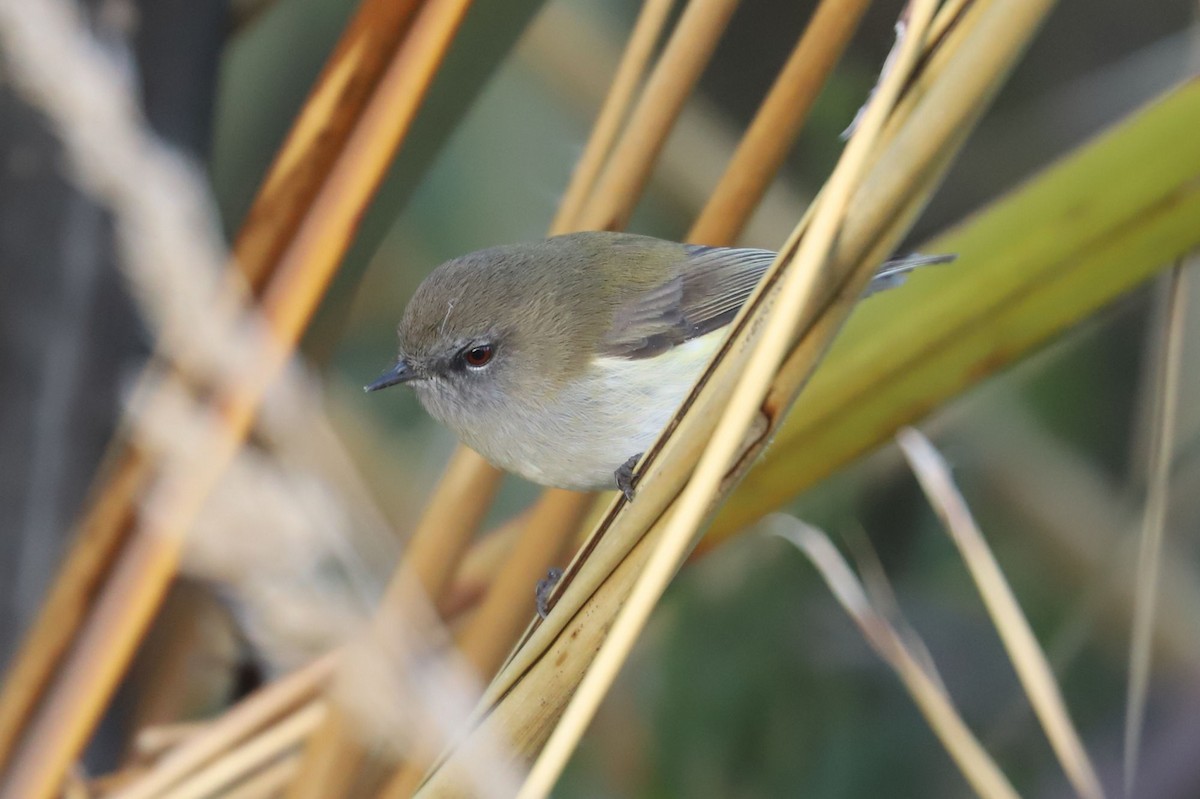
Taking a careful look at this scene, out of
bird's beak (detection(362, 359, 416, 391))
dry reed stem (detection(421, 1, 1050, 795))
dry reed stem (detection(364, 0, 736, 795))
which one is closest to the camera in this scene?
dry reed stem (detection(421, 1, 1050, 795))

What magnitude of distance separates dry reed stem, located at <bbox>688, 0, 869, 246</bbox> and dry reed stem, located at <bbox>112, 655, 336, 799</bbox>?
2.03 ft

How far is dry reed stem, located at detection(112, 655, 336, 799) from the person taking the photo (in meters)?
1.06

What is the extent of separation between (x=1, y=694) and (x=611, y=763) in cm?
90

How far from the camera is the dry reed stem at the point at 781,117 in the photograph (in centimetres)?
102

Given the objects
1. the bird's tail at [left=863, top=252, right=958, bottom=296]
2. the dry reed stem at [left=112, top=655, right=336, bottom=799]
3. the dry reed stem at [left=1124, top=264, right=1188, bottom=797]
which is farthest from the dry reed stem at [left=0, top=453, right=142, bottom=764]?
the dry reed stem at [left=1124, top=264, right=1188, bottom=797]

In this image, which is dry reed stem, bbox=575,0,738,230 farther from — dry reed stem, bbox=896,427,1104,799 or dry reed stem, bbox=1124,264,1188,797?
dry reed stem, bbox=1124,264,1188,797

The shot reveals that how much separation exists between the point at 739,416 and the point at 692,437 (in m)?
0.06

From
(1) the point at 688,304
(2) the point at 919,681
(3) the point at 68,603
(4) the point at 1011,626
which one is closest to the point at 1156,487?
(4) the point at 1011,626

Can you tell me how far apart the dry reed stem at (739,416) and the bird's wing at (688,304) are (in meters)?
0.74

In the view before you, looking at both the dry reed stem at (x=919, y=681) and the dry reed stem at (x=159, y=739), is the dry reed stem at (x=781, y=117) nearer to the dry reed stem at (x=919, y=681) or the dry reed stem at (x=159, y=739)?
the dry reed stem at (x=919, y=681)

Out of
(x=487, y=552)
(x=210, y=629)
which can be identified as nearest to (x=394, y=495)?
(x=210, y=629)

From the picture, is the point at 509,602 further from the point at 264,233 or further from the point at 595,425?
the point at 264,233

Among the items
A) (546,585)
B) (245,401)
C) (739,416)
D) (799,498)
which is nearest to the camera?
(739,416)

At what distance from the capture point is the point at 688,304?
1.43 m
